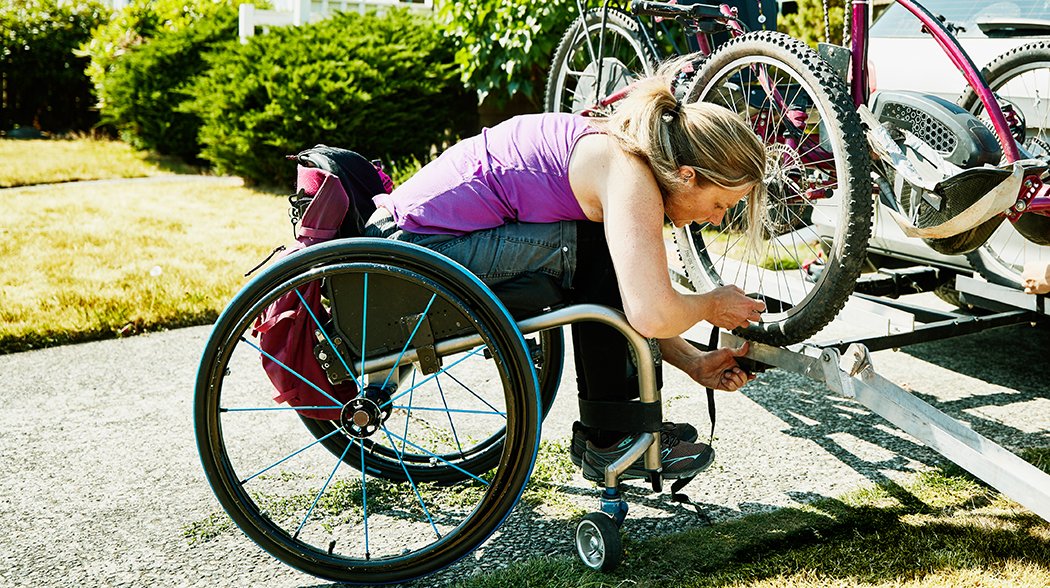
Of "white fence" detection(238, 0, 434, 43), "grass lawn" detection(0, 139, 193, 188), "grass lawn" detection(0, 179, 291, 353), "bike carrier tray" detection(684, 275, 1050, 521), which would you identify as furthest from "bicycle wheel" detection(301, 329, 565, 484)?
"grass lawn" detection(0, 139, 193, 188)

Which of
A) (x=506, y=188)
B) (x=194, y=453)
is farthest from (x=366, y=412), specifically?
(x=194, y=453)

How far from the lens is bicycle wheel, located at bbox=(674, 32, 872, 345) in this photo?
255 centimetres

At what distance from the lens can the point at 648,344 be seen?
2377mm

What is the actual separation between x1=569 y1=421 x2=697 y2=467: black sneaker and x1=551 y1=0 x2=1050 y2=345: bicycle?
315 millimetres

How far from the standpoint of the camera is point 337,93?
25.0ft

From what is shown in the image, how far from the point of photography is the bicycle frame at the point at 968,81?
8.34 ft

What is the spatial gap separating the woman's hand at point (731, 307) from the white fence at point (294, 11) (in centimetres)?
680

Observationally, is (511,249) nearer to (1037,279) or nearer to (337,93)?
(1037,279)

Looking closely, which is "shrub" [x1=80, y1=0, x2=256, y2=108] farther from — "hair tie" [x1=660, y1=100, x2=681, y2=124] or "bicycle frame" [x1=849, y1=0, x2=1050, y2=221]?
"hair tie" [x1=660, y1=100, x2=681, y2=124]

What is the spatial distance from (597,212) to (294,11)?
25.2 ft

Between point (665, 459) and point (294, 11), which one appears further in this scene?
point (294, 11)

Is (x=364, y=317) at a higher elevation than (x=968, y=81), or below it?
below

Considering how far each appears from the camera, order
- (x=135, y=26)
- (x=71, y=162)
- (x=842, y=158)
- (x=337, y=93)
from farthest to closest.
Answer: (x=135, y=26) < (x=71, y=162) < (x=337, y=93) < (x=842, y=158)

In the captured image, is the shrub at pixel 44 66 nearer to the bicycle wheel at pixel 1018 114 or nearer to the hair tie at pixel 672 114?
the bicycle wheel at pixel 1018 114
